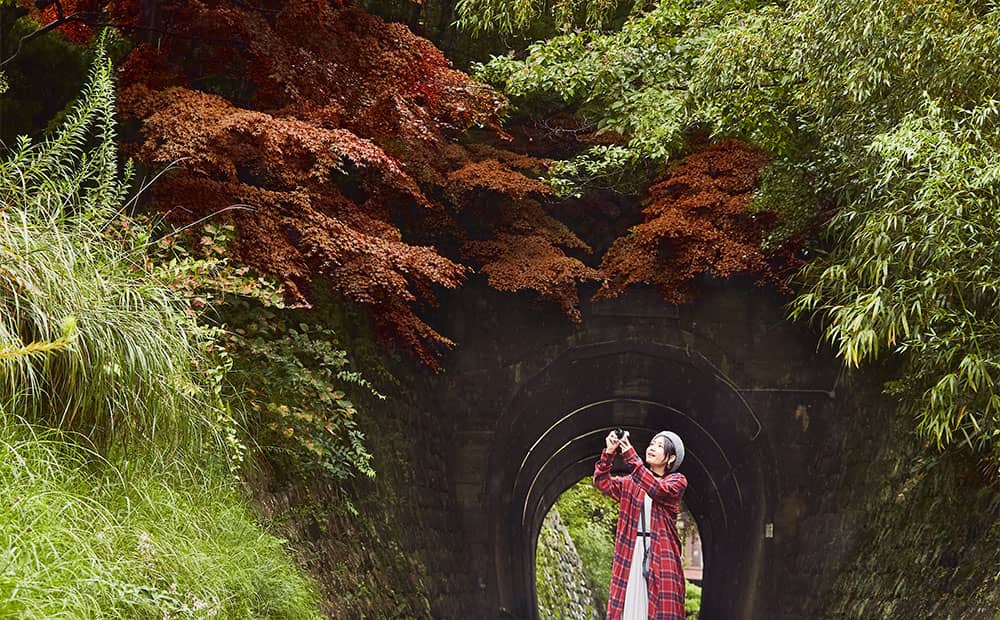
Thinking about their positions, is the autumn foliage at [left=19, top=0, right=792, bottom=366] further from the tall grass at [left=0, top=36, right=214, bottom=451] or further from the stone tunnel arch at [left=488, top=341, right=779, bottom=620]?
the stone tunnel arch at [left=488, top=341, right=779, bottom=620]

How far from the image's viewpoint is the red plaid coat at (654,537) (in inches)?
189

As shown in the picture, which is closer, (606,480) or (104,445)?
(104,445)

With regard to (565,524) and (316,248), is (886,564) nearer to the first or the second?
(316,248)

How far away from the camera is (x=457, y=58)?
28.9 ft

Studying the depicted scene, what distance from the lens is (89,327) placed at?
2713 mm

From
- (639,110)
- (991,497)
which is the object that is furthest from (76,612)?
(639,110)

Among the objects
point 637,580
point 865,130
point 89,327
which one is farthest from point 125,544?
point 865,130

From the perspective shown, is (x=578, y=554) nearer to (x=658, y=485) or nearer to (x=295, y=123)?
(x=658, y=485)

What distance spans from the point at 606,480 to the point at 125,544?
2.81 m

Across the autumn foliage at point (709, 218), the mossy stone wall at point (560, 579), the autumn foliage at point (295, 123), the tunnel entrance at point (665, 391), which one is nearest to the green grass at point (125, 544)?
the autumn foliage at point (295, 123)

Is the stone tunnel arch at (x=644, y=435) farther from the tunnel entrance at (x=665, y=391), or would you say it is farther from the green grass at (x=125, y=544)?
the green grass at (x=125, y=544)

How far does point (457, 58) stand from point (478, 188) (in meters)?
1.73

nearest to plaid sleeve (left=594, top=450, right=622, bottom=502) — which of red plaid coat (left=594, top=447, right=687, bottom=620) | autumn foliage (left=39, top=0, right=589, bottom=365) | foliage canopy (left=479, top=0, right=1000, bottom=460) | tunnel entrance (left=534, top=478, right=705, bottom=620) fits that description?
red plaid coat (left=594, top=447, right=687, bottom=620)

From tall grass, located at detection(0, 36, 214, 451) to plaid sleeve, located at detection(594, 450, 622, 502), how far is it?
2.14 meters
